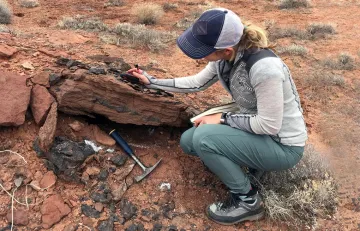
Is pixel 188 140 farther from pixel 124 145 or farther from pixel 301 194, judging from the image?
pixel 301 194

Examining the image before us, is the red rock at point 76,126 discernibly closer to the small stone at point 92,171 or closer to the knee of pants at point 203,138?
the small stone at point 92,171

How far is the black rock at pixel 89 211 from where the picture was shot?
2963mm

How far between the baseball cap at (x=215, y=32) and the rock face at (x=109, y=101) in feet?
3.13

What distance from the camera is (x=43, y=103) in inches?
128

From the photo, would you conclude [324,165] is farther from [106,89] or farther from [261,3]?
[261,3]

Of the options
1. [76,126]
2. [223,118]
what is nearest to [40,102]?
[76,126]

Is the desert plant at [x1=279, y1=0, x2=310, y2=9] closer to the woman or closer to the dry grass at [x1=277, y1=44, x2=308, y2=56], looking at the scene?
the dry grass at [x1=277, y1=44, x2=308, y2=56]

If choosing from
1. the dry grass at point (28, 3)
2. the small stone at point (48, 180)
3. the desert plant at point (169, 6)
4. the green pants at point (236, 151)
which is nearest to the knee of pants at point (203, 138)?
the green pants at point (236, 151)

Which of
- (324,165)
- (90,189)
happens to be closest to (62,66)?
(90,189)

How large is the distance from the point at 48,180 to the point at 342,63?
5590 mm

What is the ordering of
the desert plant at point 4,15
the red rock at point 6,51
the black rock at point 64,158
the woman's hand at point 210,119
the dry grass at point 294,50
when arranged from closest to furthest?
the woman's hand at point 210,119 → the black rock at point 64,158 → the red rock at point 6,51 → the dry grass at point 294,50 → the desert plant at point 4,15

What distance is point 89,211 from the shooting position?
298cm

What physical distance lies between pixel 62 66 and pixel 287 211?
2374 mm

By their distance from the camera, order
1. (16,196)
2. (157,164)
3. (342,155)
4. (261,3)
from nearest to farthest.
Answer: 1. (16,196)
2. (157,164)
3. (342,155)
4. (261,3)
